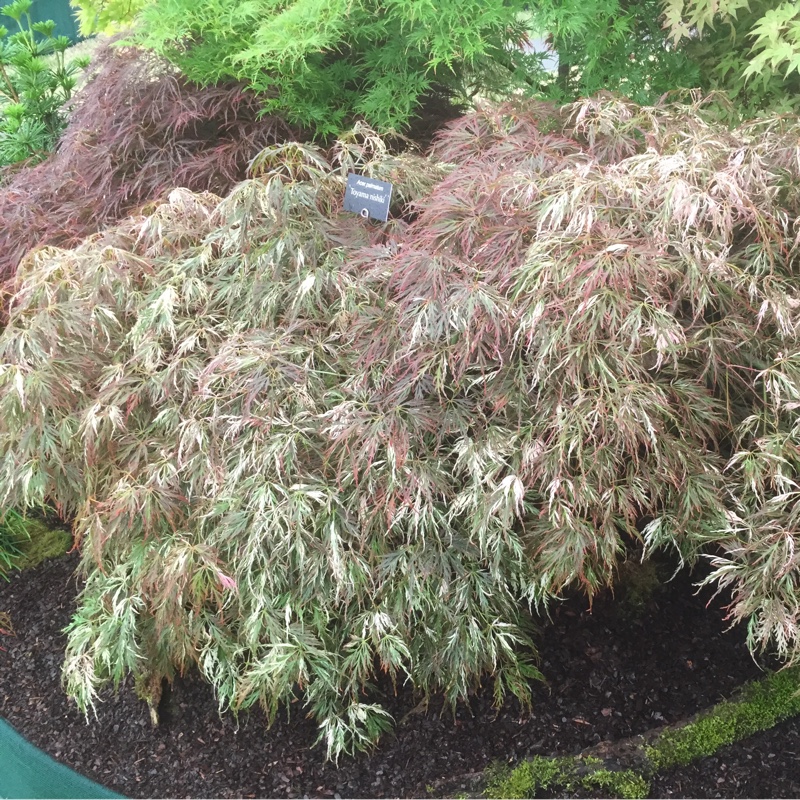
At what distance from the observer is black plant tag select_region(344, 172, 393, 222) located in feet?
6.27

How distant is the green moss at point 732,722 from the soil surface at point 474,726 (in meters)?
0.03

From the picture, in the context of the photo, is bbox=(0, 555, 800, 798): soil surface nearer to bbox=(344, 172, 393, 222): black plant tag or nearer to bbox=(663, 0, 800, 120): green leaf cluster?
Result: bbox=(344, 172, 393, 222): black plant tag

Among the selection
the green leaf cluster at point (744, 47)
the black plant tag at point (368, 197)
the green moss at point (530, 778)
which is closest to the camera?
the green moss at point (530, 778)

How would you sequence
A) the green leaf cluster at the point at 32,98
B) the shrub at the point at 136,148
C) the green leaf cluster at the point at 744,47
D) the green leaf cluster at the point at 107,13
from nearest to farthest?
the green leaf cluster at the point at 744,47
the shrub at the point at 136,148
the green leaf cluster at the point at 107,13
the green leaf cluster at the point at 32,98

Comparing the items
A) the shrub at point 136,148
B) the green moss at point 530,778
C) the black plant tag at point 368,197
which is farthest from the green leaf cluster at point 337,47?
the green moss at point 530,778

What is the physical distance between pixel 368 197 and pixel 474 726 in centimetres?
137

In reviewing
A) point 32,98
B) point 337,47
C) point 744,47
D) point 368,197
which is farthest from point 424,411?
point 32,98

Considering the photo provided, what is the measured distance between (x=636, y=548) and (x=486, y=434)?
74cm

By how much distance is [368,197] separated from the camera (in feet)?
6.36

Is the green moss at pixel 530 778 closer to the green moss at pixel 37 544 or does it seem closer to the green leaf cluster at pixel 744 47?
the green moss at pixel 37 544

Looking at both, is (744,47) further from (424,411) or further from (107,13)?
(107,13)

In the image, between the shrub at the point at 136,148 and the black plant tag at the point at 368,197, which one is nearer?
the black plant tag at the point at 368,197

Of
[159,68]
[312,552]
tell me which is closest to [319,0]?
[159,68]

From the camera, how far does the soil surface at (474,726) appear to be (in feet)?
5.96
